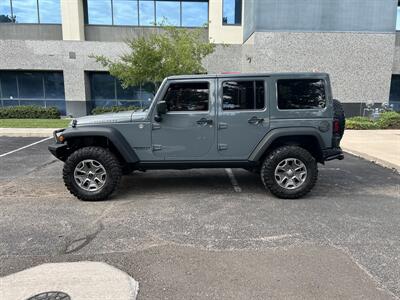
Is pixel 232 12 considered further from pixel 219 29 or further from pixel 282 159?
pixel 282 159

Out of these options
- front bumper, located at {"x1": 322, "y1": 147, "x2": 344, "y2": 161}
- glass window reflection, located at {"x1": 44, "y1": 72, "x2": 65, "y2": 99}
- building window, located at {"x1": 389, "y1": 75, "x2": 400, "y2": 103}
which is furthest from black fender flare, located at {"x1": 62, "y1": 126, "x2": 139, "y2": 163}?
building window, located at {"x1": 389, "y1": 75, "x2": 400, "y2": 103}

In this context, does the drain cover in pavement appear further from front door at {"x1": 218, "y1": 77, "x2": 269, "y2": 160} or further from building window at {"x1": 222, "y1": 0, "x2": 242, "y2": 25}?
building window at {"x1": 222, "y1": 0, "x2": 242, "y2": 25}

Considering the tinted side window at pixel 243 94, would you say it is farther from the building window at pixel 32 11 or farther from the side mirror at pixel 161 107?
the building window at pixel 32 11

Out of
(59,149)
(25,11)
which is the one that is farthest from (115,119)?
(25,11)

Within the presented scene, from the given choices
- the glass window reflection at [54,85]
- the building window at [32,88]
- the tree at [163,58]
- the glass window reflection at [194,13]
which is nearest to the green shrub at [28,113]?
the building window at [32,88]

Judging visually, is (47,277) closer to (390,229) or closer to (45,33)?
(390,229)

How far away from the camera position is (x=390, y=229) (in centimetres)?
427

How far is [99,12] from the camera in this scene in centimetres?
2267

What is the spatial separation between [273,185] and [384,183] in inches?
102

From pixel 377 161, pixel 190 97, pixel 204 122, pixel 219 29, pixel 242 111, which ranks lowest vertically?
pixel 377 161

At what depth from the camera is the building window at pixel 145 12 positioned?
22469 millimetres

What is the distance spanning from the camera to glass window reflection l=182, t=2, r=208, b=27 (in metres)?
22.9

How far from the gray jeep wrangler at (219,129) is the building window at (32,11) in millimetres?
20817

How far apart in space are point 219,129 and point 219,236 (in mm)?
1898
